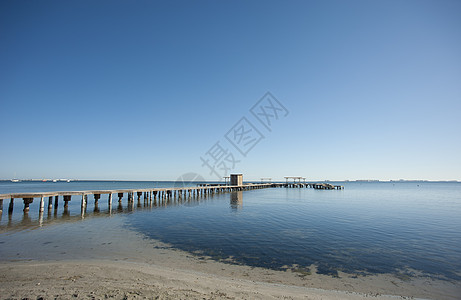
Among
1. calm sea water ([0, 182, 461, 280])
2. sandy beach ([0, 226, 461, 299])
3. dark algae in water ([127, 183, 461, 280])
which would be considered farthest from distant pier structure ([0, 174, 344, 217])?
sandy beach ([0, 226, 461, 299])

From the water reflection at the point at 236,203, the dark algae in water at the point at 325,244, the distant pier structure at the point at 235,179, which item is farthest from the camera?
the distant pier structure at the point at 235,179

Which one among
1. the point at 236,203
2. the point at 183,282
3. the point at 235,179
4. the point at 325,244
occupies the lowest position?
the point at 236,203

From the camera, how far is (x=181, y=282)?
20.2ft

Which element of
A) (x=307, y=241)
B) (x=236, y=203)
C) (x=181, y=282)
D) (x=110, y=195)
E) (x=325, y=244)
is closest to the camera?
(x=181, y=282)

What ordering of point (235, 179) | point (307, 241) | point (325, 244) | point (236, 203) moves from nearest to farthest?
point (325, 244)
point (307, 241)
point (236, 203)
point (235, 179)

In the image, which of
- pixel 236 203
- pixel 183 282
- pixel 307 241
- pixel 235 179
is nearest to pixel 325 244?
pixel 307 241

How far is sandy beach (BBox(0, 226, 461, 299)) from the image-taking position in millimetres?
5266

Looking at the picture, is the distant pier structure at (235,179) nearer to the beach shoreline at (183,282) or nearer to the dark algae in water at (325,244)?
the dark algae in water at (325,244)

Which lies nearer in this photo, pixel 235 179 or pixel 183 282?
pixel 183 282

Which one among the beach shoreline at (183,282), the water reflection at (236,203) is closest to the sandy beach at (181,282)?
the beach shoreline at (183,282)

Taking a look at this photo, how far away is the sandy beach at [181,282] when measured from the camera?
527 centimetres

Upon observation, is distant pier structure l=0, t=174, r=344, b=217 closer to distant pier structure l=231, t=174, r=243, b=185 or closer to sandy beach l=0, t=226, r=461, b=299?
distant pier structure l=231, t=174, r=243, b=185

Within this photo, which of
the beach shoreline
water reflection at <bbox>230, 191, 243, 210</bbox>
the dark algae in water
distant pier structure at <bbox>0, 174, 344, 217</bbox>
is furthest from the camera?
water reflection at <bbox>230, 191, 243, 210</bbox>

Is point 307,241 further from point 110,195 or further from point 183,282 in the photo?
point 110,195
